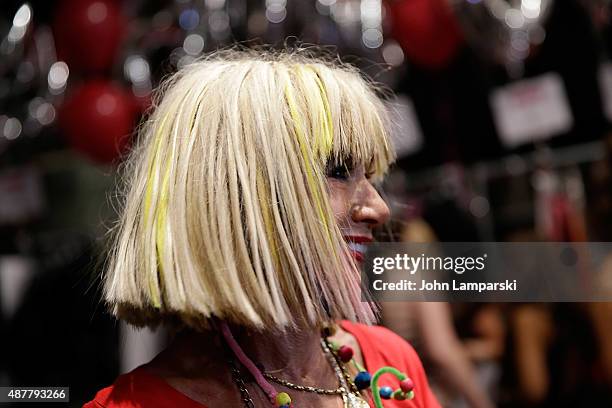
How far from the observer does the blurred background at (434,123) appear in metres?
1.84

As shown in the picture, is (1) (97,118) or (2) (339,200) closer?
(2) (339,200)

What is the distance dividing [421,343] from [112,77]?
1.14 meters

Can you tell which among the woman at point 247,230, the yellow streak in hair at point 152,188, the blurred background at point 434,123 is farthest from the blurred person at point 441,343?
the yellow streak in hair at point 152,188

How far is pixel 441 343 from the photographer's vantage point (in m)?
1.62

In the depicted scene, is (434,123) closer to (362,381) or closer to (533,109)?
(533,109)

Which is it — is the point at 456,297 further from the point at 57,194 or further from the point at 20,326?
the point at 57,194

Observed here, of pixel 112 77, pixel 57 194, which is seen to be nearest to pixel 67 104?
pixel 112 77

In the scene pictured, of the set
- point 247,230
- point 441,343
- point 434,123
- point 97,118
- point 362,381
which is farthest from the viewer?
point 434,123

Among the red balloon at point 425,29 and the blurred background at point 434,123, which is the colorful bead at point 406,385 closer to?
the blurred background at point 434,123

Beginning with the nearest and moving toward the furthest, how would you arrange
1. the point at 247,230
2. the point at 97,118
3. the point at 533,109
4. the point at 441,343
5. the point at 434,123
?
the point at 247,230 → the point at 441,343 → the point at 97,118 → the point at 533,109 → the point at 434,123

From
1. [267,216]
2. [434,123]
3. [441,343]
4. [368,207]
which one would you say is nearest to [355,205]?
[368,207]

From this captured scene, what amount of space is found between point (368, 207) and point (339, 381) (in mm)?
220

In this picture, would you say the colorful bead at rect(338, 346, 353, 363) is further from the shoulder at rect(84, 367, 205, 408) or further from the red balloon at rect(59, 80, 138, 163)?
the red balloon at rect(59, 80, 138, 163)

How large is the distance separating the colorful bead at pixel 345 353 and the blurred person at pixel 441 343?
0.21 metres
